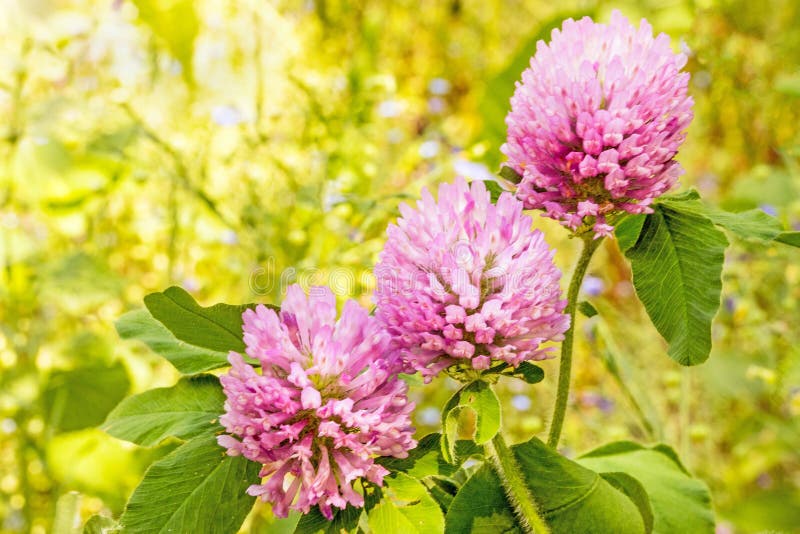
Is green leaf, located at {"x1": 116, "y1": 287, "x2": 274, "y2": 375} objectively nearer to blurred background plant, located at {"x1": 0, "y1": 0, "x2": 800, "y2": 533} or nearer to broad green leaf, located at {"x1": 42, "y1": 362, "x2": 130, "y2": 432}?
blurred background plant, located at {"x1": 0, "y1": 0, "x2": 800, "y2": 533}

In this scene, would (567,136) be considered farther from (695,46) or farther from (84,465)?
(84,465)

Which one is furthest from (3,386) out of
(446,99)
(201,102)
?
(446,99)

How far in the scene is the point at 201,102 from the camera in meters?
1.42

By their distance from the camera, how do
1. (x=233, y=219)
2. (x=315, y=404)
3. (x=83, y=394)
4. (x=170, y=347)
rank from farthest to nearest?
(x=233, y=219) < (x=83, y=394) < (x=170, y=347) < (x=315, y=404)

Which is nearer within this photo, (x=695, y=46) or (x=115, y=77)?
(x=695, y=46)

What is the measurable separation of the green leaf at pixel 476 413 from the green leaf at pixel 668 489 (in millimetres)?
196

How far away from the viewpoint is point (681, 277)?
50cm

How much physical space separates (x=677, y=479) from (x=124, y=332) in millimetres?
393

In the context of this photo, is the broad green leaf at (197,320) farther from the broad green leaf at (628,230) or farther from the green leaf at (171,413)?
the broad green leaf at (628,230)

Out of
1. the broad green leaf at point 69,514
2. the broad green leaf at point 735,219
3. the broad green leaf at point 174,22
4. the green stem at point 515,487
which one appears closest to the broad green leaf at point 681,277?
the broad green leaf at point 735,219

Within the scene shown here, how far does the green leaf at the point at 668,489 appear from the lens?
605mm

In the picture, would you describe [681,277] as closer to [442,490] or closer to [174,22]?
[442,490]

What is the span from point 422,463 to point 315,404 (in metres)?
0.08

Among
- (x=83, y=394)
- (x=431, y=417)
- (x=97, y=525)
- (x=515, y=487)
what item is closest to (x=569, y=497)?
(x=515, y=487)
